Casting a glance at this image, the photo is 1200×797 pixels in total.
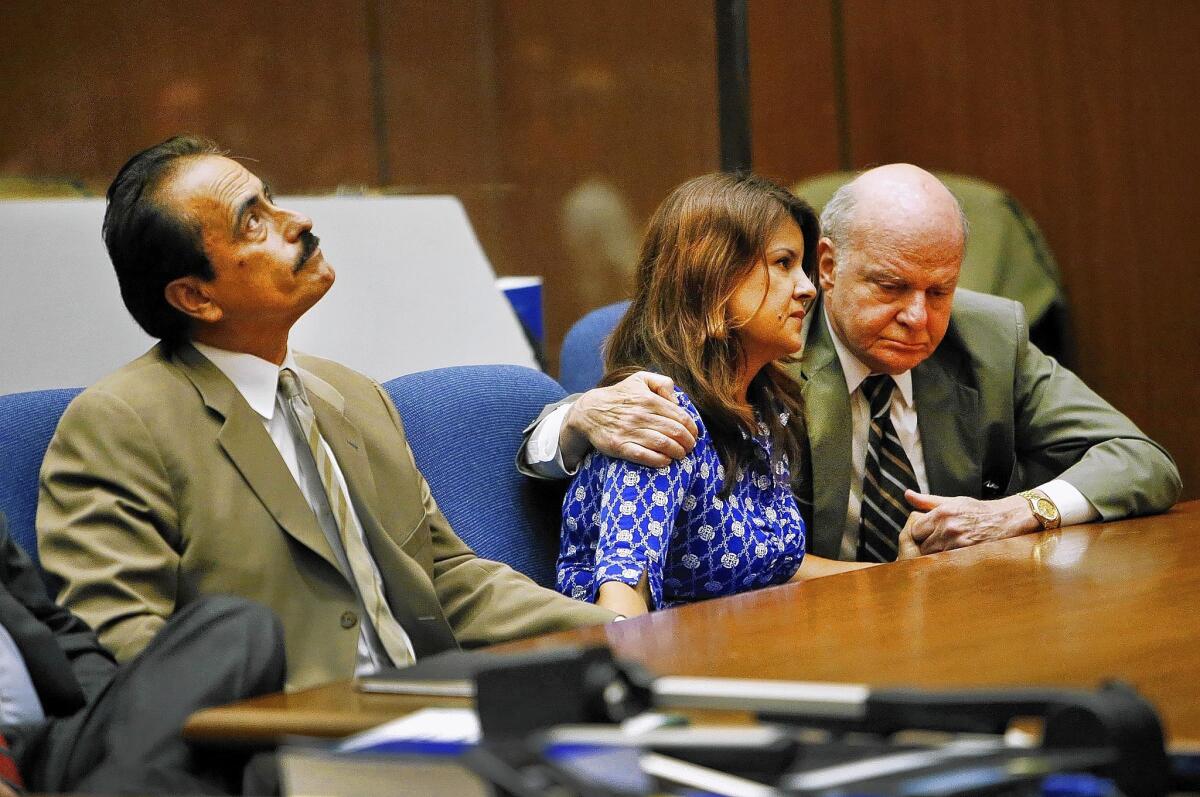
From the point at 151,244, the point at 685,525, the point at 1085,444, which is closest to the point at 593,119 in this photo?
the point at 1085,444

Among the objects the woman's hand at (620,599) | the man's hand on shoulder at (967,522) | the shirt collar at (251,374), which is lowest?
the man's hand on shoulder at (967,522)

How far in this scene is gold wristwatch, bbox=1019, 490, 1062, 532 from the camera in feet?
7.71

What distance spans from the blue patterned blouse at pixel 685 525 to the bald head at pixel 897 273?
1.23 feet

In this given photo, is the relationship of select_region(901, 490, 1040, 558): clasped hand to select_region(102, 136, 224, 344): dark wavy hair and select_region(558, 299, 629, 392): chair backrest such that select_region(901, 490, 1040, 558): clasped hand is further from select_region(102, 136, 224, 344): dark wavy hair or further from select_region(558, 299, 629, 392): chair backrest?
select_region(102, 136, 224, 344): dark wavy hair

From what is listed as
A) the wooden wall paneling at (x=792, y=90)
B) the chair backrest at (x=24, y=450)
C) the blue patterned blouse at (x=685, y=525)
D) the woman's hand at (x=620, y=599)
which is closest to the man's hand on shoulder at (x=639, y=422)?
the blue patterned blouse at (x=685, y=525)

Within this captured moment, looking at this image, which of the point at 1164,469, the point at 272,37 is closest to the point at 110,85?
the point at 272,37

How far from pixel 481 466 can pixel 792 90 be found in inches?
135

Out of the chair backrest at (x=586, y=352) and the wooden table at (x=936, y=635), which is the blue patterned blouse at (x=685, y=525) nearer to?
the wooden table at (x=936, y=635)

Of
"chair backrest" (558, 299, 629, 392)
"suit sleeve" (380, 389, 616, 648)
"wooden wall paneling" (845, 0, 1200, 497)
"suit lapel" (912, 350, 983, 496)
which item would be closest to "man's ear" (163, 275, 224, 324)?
"suit sleeve" (380, 389, 616, 648)

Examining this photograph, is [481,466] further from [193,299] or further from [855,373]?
[855,373]

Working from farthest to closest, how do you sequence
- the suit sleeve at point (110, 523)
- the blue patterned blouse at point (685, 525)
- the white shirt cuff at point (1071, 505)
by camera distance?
1. the white shirt cuff at point (1071, 505)
2. the blue patterned blouse at point (685, 525)
3. the suit sleeve at point (110, 523)

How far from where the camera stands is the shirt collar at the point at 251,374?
1.95 metres

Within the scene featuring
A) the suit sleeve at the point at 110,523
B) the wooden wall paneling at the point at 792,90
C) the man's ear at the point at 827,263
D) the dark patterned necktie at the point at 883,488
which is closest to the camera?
the suit sleeve at the point at 110,523

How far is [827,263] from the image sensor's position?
268 cm
